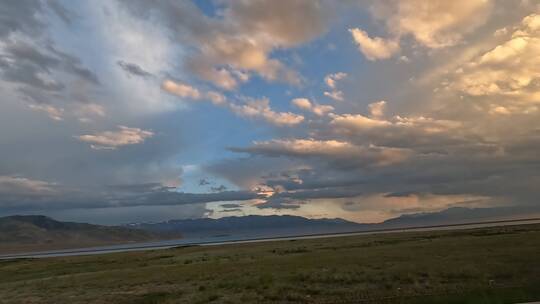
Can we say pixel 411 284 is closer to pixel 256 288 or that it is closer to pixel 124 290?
pixel 256 288

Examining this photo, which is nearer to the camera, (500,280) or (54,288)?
(500,280)

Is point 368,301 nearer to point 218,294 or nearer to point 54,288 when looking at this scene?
point 218,294

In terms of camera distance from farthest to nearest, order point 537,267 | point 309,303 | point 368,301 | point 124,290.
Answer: point 124,290 < point 537,267 < point 309,303 < point 368,301

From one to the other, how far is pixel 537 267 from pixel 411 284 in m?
10.9

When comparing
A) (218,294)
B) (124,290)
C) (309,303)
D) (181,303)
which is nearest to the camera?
(309,303)

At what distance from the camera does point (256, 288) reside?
34.5 metres

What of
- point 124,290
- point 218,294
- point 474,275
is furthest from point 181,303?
point 474,275

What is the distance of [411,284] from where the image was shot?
105ft

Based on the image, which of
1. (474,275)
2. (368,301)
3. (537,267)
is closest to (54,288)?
(368,301)

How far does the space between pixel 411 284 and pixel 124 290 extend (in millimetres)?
22888

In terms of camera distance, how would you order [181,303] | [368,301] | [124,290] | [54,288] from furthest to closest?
1. [54,288]
2. [124,290]
3. [181,303]
4. [368,301]

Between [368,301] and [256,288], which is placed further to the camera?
[256,288]

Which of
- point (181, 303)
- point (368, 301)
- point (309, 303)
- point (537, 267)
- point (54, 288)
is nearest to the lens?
point (368, 301)

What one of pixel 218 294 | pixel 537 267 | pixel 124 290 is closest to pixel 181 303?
pixel 218 294
